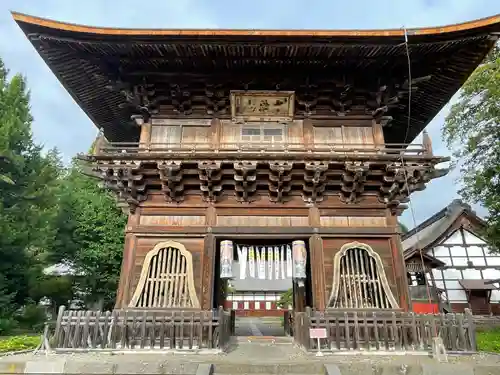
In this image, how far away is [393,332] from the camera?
25.2 ft

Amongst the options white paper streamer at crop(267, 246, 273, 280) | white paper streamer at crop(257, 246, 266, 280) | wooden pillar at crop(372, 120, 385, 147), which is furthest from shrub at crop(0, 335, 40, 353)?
wooden pillar at crop(372, 120, 385, 147)

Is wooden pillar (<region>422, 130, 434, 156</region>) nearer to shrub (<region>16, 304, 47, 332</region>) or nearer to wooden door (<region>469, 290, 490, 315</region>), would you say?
wooden door (<region>469, 290, 490, 315</region>)

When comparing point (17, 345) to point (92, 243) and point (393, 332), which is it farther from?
point (393, 332)

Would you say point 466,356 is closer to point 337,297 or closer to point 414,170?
point 337,297

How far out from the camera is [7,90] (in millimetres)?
17109

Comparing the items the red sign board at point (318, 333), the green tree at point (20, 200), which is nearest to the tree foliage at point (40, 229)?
the green tree at point (20, 200)

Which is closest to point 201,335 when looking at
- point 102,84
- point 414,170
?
point 414,170

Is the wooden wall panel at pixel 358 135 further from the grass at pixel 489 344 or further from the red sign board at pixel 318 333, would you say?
the grass at pixel 489 344

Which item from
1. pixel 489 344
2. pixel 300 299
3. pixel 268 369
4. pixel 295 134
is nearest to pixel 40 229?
pixel 300 299

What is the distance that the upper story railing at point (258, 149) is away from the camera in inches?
354

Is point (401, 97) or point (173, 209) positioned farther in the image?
point (401, 97)

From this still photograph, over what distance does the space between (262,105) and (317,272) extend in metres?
4.96

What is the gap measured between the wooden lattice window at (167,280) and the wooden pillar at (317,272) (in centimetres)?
296

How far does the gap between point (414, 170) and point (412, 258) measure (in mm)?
15969
